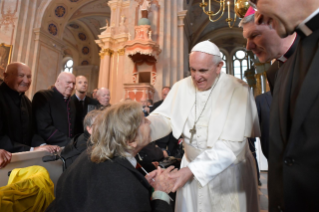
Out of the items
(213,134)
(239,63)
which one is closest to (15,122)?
(213,134)

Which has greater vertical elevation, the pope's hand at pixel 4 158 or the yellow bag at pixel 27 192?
the pope's hand at pixel 4 158

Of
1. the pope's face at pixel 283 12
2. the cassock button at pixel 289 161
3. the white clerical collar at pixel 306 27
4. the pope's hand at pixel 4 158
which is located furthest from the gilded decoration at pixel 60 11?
the cassock button at pixel 289 161

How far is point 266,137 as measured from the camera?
2150mm

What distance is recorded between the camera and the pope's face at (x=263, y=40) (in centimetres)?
125

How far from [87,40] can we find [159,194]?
18.9 metres

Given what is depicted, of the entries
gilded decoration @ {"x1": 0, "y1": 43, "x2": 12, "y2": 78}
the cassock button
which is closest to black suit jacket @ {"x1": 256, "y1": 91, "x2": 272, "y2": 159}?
the cassock button

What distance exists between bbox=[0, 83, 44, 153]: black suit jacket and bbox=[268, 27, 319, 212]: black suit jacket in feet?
9.46

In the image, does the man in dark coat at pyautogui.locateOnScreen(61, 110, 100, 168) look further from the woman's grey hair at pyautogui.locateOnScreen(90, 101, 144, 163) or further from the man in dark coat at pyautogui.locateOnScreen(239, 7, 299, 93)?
the man in dark coat at pyautogui.locateOnScreen(239, 7, 299, 93)

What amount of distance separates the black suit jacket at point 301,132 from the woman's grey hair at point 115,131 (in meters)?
0.84

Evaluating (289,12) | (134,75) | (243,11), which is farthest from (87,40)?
(289,12)

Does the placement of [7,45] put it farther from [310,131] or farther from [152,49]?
[310,131]

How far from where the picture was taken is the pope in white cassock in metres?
1.45

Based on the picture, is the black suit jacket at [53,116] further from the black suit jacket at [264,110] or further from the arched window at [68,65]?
the arched window at [68,65]

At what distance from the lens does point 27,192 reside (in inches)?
58.6
